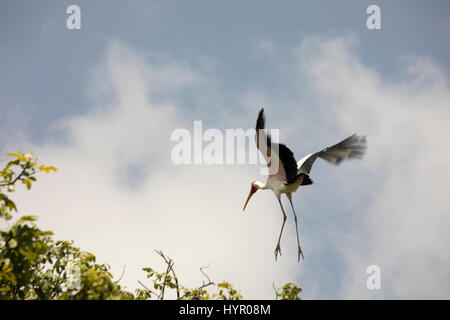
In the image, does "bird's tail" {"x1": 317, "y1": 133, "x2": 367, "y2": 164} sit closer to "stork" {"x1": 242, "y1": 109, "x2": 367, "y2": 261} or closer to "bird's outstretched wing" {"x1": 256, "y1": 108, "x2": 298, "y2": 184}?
"stork" {"x1": 242, "y1": 109, "x2": 367, "y2": 261}

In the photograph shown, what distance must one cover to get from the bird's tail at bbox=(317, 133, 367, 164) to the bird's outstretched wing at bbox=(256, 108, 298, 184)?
2.91 feet

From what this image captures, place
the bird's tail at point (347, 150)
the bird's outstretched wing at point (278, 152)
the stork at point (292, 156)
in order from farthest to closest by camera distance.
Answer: the bird's tail at point (347, 150), the stork at point (292, 156), the bird's outstretched wing at point (278, 152)

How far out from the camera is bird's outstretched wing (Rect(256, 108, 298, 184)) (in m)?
7.22

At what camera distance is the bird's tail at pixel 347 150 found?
7.94 m

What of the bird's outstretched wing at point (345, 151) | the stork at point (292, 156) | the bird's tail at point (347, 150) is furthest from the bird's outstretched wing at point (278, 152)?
the bird's tail at point (347, 150)

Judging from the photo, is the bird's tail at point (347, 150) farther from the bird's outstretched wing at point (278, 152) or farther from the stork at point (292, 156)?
the bird's outstretched wing at point (278, 152)

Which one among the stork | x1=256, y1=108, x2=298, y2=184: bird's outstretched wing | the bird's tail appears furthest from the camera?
the bird's tail

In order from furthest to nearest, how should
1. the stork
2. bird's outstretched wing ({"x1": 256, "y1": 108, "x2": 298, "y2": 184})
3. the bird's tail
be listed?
the bird's tail
the stork
bird's outstretched wing ({"x1": 256, "y1": 108, "x2": 298, "y2": 184})

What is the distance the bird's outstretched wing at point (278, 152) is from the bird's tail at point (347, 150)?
89 centimetres

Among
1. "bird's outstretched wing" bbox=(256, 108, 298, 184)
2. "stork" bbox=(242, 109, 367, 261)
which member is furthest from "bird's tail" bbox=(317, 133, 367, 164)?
"bird's outstretched wing" bbox=(256, 108, 298, 184)
